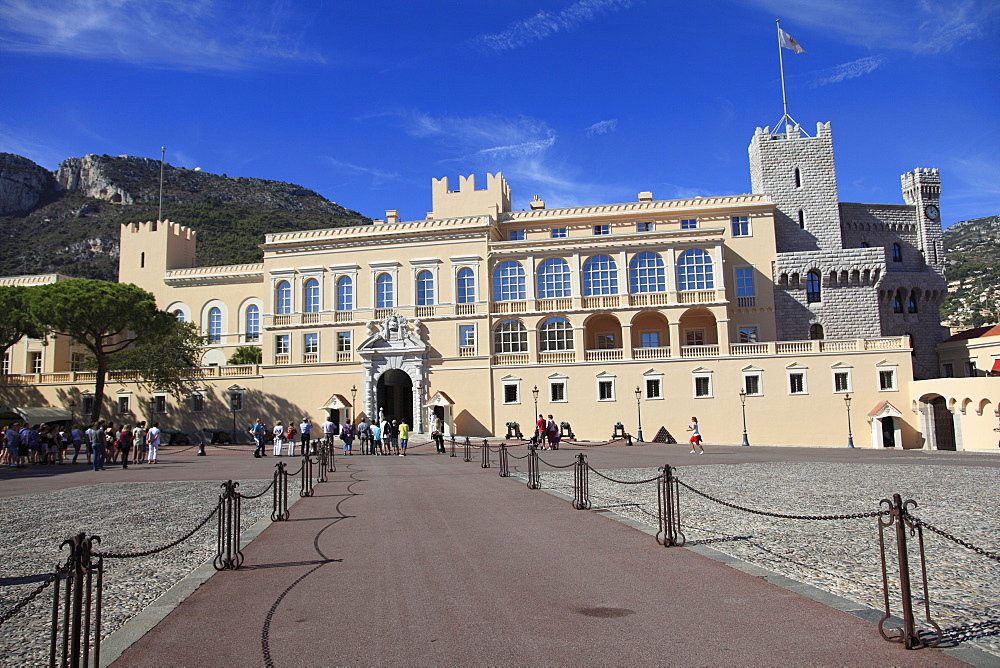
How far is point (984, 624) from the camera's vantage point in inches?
240

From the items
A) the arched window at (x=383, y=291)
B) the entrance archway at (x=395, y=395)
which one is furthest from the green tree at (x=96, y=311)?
the entrance archway at (x=395, y=395)

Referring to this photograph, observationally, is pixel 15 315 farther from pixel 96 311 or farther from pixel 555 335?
pixel 555 335

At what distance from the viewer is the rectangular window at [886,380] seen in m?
39.7

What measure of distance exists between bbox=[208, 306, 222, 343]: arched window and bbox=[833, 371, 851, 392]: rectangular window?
1673 inches

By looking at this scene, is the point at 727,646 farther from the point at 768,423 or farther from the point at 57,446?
the point at 768,423

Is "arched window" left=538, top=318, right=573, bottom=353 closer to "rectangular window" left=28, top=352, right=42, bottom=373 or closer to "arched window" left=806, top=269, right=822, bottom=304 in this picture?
"arched window" left=806, top=269, right=822, bottom=304

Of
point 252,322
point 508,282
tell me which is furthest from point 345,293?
point 508,282

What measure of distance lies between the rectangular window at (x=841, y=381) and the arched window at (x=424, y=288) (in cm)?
2464

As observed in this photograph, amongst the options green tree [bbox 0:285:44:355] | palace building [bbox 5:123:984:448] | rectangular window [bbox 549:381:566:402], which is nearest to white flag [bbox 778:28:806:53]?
palace building [bbox 5:123:984:448]

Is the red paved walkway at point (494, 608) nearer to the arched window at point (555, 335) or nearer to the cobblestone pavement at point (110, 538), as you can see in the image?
the cobblestone pavement at point (110, 538)

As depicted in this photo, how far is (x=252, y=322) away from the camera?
5353cm

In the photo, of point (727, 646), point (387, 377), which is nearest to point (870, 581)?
point (727, 646)

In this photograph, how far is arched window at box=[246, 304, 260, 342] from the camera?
2101 inches

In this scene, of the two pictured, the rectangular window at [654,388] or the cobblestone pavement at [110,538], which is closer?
the cobblestone pavement at [110,538]
